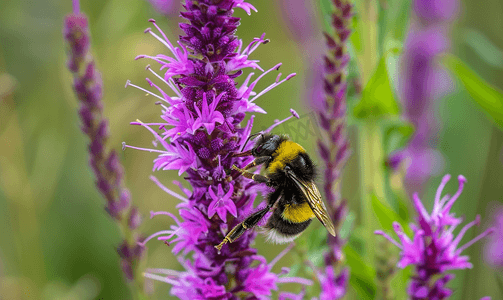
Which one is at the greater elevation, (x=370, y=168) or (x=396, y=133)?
(x=396, y=133)

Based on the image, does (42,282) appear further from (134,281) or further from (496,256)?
(496,256)

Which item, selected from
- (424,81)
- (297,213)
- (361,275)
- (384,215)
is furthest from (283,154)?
(424,81)

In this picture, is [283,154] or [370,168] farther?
[370,168]

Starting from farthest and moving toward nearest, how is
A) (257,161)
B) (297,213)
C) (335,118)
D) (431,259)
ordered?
(335,118)
(297,213)
(257,161)
(431,259)

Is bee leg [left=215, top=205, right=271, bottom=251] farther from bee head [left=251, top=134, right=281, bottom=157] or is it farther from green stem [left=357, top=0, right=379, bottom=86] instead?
green stem [left=357, top=0, right=379, bottom=86]

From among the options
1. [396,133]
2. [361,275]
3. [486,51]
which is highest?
[486,51]

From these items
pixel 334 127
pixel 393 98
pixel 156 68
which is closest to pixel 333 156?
pixel 334 127

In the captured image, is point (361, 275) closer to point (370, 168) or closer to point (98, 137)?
point (370, 168)
